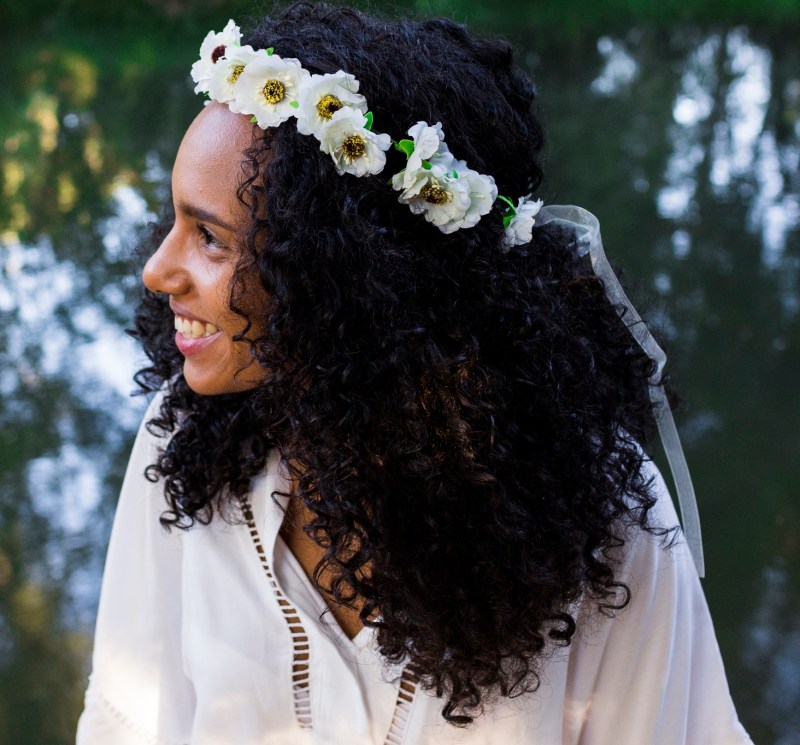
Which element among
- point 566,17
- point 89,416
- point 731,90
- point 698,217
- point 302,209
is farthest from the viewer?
point 566,17

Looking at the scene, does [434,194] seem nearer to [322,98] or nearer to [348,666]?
[322,98]

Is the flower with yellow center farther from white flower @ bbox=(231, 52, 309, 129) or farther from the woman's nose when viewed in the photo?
the woman's nose

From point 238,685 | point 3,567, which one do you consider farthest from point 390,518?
point 3,567

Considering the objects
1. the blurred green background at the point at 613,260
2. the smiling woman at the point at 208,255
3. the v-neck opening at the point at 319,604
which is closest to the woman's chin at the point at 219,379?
the smiling woman at the point at 208,255

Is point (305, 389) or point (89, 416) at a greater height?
point (305, 389)

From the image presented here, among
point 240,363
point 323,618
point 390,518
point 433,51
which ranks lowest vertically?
point 323,618

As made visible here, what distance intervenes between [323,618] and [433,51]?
715mm

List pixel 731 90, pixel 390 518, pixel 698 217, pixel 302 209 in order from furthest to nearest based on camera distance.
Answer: pixel 731 90, pixel 698 217, pixel 390 518, pixel 302 209

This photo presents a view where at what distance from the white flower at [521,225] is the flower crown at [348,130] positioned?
6 centimetres

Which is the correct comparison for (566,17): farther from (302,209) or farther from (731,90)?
(302,209)

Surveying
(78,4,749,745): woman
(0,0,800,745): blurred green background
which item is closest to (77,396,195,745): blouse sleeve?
(78,4,749,745): woman

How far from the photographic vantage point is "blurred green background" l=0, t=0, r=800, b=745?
2.63 metres

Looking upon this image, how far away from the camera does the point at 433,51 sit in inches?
46.9

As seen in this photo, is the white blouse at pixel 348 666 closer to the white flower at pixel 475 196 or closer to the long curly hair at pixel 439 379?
the long curly hair at pixel 439 379
